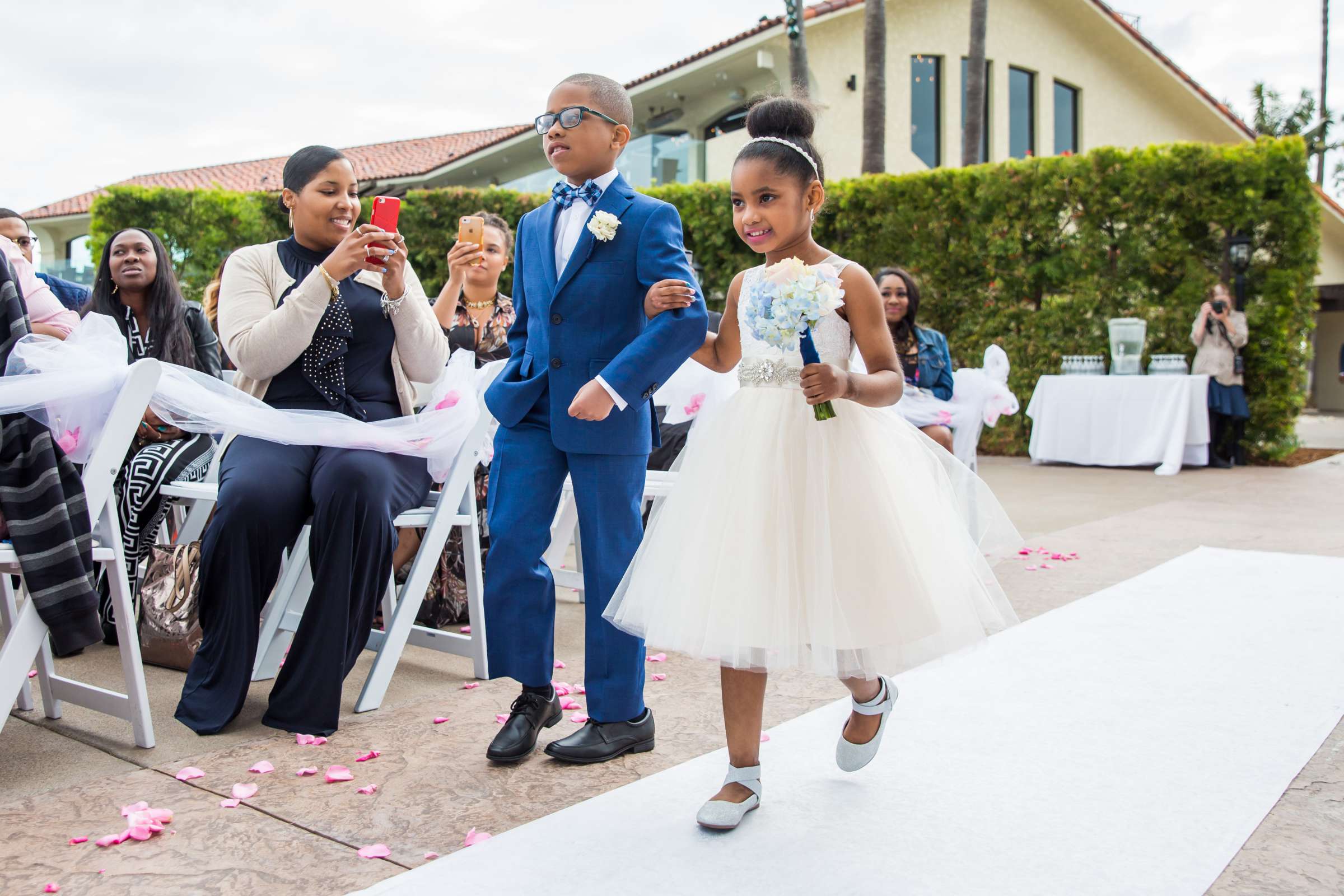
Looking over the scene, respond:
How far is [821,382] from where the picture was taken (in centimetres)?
220

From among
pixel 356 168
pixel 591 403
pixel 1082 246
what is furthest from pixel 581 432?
pixel 356 168

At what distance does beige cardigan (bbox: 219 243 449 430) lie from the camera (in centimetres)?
309

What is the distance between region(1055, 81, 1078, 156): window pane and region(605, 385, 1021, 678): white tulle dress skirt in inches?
793

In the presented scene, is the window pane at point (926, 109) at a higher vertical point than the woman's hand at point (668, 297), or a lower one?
higher

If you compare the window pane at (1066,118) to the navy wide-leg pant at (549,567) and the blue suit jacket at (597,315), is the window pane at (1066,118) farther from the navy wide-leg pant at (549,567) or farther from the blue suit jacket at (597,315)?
the navy wide-leg pant at (549,567)

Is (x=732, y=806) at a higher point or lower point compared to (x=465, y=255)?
lower

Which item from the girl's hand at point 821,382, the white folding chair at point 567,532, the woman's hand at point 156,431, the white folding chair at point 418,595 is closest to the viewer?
the girl's hand at point 821,382

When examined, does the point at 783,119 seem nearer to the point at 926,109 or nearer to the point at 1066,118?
the point at 926,109

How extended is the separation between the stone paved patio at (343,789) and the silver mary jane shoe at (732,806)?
12cm

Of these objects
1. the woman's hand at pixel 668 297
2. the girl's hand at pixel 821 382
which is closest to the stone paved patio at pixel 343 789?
the girl's hand at pixel 821 382

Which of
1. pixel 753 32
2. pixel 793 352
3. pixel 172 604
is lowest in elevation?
pixel 172 604

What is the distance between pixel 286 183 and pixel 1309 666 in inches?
146

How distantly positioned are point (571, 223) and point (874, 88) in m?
12.9

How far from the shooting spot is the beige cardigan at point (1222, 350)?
10633mm
